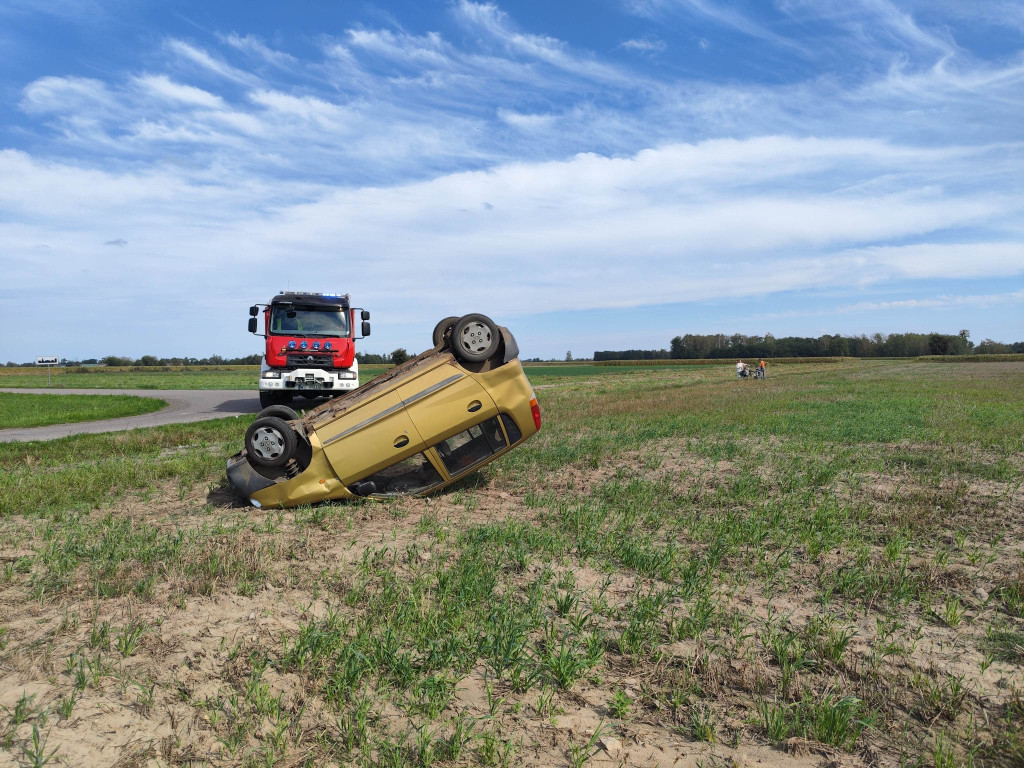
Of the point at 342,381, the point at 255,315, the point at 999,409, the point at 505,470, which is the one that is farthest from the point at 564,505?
the point at 999,409

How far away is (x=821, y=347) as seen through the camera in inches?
5384

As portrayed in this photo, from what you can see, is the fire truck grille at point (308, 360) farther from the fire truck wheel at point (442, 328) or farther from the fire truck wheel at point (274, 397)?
the fire truck wheel at point (442, 328)

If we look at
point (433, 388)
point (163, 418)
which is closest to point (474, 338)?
point (433, 388)

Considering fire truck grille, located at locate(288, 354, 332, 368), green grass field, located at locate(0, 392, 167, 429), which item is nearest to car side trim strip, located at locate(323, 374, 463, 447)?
fire truck grille, located at locate(288, 354, 332, 368)

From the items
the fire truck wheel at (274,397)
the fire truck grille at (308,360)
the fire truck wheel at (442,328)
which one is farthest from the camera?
the fire truck wheel at (274,397)

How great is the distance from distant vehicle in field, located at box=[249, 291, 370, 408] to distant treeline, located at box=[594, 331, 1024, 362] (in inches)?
4673

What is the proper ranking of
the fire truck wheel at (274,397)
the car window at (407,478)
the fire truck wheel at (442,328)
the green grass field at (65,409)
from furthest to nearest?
the fire truck wheel at (274,397) → the green grass field at (65,409) → the fire truck wheel at (442,328) → the car window at (407,478)

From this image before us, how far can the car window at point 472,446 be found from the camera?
26.3ft

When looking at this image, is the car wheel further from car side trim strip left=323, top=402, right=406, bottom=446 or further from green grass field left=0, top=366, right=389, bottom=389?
green grass field left=0, top=366, right=389, bottom=389

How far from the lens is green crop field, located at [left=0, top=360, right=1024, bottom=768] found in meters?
3.16

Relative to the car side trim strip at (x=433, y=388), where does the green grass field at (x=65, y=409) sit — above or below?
below

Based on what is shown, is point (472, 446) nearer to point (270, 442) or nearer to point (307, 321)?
point (270, 442)

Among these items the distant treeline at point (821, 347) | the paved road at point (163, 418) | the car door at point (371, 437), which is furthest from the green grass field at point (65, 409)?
the distant treeline at point (821, 347)

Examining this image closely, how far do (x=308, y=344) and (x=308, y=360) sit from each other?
1.48 feet
